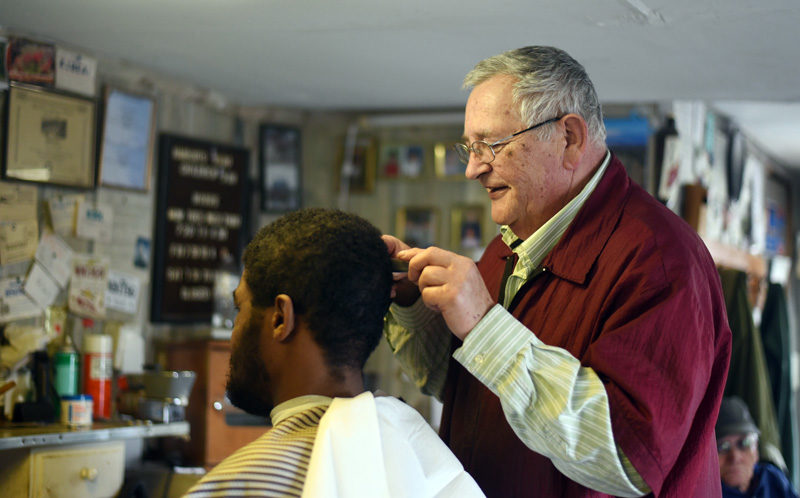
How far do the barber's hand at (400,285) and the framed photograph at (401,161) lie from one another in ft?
8.87

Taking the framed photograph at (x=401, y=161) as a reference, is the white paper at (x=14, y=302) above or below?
below

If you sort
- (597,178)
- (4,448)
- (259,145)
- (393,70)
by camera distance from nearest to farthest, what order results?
(597,178)
(4,448)
(393,70)
(259,145)

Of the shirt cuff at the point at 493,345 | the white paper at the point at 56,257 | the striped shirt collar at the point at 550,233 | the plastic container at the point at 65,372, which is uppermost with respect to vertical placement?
the striped shirt collar at the point at 550,233

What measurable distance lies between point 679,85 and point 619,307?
255 centimetres

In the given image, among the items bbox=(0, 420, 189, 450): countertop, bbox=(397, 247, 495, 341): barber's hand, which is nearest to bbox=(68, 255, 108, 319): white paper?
bbox=(0, 420, 189, 450): countertop

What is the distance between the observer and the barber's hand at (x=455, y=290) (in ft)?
4.71

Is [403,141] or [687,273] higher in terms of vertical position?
[403,141]

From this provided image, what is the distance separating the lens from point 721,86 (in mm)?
3752

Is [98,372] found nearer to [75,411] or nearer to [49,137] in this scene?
[75,411]

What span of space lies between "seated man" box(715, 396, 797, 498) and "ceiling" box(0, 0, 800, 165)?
1426mm

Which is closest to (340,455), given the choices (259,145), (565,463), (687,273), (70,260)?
(565,463)

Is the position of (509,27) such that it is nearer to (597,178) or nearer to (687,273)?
(597,178)

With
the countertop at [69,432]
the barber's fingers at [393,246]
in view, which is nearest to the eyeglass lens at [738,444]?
the countertop at [69,432]

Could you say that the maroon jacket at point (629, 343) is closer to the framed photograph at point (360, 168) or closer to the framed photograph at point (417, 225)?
the framed photograph at point (417, 225)
